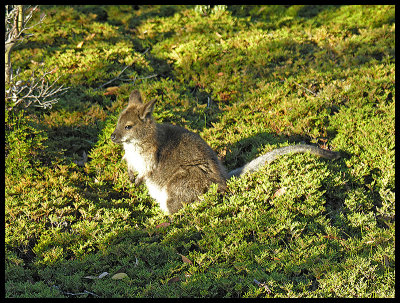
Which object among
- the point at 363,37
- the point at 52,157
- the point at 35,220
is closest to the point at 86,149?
the point at 52,157

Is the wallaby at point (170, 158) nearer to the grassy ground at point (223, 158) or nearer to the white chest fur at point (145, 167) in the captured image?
the white chest fur at point (145, 167)

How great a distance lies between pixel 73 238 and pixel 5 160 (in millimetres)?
2313

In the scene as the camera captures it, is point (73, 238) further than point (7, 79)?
No

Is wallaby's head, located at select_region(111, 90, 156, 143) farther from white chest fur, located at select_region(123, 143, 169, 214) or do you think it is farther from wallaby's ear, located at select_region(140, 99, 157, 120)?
white chest fur, located at select_region(123, 143, 169, 214)

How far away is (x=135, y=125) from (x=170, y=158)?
30.9 inches

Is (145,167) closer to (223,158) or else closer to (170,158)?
(170,158)

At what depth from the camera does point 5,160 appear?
6977 mm

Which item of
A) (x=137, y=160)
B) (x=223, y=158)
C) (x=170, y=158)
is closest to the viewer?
(x=170, y=158)

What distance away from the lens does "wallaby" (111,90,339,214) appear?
640 centimetres

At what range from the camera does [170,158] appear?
6.58 meters

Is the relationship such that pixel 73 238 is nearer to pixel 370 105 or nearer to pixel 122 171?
pixel 122 171

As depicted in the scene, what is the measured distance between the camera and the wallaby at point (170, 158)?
6.40 meters

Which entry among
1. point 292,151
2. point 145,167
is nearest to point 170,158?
point 145,167

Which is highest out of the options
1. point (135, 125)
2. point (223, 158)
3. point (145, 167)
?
point (135, 125)
